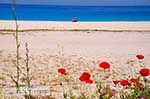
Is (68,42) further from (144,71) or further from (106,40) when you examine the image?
(144,71)

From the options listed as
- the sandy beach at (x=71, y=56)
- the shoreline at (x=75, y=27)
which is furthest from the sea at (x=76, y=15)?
the sandy beach at (x=71, y=56)

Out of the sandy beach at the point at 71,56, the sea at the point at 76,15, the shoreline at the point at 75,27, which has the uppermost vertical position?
the sea at the point at 76,15

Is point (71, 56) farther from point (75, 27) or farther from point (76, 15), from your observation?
point (76, 15)

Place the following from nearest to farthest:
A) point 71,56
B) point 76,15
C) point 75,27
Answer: point 71,56, point 75,27, point 76,15

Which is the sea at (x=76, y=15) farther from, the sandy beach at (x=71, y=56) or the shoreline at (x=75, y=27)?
the sandy beach at (x=71, y=56)

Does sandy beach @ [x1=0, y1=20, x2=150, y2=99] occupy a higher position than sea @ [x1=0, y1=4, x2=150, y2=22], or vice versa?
sea @ [x1=0, y1=4, x2=150, y2=22]

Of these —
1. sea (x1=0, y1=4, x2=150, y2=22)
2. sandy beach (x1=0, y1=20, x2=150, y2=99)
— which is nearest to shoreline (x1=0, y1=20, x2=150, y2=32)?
sandy beach (x1=0, y1=20, x2=150, y2=99)

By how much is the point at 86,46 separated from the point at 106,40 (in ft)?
→ 6.30

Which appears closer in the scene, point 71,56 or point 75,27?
point 71,56

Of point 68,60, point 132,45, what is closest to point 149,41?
point 132,45

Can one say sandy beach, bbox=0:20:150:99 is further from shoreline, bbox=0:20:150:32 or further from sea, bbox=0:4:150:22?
sea, bbox=0:4:150:22

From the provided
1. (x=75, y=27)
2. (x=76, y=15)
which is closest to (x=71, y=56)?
(x=75, y=27)

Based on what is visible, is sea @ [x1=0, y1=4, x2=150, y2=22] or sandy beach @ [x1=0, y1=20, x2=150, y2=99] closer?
sandy beach @ [x1=0, y1=20, x2=150, y2=99]

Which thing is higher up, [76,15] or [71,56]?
[76,15]
